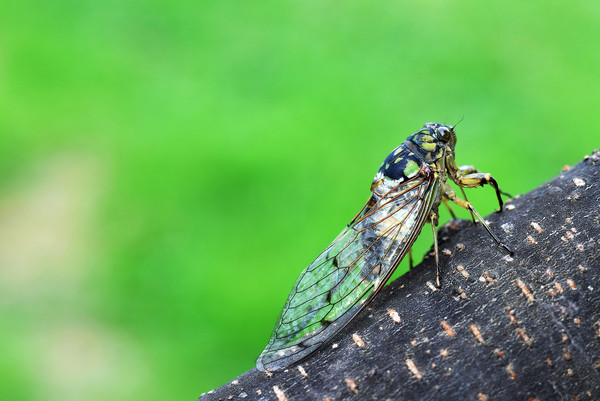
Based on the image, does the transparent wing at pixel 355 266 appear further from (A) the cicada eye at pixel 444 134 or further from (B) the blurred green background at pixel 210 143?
(B) the blurred green background at pixel 210 143

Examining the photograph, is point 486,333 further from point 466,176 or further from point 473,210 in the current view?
point 466,176

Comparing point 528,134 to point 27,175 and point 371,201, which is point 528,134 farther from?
point 27,175

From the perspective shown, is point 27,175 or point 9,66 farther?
point 9,66

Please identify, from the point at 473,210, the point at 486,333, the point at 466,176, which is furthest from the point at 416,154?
the point at 486,333

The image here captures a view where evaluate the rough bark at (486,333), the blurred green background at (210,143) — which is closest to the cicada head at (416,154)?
the rough bark at (486,333)

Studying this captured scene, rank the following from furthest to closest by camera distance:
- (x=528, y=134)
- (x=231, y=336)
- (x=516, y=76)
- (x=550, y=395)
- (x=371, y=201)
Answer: (x=516, y=76) < (x=528, y=134) < (x=231, y=336) < (x=371, y=201) < (x=550, y=395)

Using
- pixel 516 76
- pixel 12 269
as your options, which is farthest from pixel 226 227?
pixel 516 76
